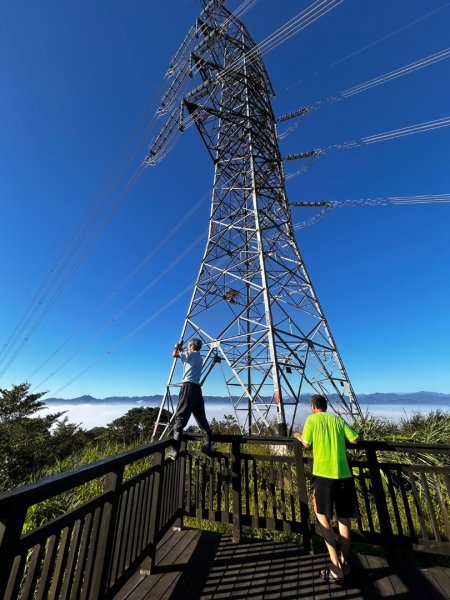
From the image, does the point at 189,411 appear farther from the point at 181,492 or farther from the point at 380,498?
the point at 380,498

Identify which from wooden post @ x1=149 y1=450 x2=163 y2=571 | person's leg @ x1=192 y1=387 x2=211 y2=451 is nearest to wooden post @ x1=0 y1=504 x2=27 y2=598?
wooden post @ x1=149 y1=450 x2=163 y2=571

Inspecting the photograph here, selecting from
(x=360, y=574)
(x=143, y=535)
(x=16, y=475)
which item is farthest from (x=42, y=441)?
(x=360, y=574)

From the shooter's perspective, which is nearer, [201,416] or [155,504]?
[155,504]

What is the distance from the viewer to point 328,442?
2.97m

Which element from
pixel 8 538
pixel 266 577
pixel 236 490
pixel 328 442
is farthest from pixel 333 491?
pixel 8 538

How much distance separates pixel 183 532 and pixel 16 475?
49.7ft

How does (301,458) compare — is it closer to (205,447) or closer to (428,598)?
(205,447)

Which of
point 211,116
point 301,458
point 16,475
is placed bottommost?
point 16,475

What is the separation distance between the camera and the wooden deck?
2.61 meters

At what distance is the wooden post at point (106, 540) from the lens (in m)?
2.15

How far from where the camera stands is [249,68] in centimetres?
1241

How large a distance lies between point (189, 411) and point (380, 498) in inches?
97.3

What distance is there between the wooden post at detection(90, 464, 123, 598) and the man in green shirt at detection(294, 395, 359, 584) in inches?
77.4

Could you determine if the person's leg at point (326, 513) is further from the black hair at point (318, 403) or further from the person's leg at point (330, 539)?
the black hair at point (318, 403)
